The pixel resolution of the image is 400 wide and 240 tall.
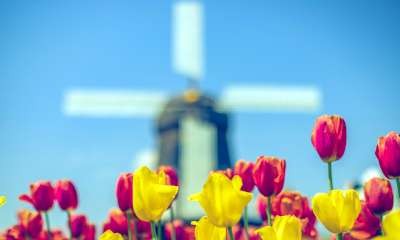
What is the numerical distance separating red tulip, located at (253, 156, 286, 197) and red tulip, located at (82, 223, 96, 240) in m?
0.83

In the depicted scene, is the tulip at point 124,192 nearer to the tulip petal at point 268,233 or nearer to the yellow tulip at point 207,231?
the yellow tulip at point 207,231

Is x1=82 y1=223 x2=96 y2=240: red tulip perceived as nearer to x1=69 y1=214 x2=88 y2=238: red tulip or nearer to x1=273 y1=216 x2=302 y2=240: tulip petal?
x1=69 y1=214 x2=88 y2=238: red tulip

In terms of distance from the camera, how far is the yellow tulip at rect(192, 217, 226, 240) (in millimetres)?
1859

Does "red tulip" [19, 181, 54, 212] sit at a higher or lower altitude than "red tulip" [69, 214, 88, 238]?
higher

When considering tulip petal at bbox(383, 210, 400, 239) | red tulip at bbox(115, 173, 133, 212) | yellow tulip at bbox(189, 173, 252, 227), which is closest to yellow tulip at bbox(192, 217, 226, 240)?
yellow tulip at bbox(189, 173, 252, 227)

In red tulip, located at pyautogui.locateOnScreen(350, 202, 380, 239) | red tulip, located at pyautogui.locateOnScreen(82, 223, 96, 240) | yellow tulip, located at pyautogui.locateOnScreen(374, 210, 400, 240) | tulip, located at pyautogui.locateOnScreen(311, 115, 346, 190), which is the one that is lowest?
red tulip, located at pyautogui.locateOnScreen(82, 223, 96, 240)

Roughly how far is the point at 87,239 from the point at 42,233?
19 cm

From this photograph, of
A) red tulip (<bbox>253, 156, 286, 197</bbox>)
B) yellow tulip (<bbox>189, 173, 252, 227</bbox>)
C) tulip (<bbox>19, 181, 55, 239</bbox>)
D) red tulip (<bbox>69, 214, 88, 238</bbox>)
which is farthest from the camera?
red tulip (<bbox>69, 214, 88, 238</bbox>)

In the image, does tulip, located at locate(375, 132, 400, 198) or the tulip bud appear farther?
the tulip bud

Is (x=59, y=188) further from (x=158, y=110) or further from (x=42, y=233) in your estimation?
(x=158, y=110)

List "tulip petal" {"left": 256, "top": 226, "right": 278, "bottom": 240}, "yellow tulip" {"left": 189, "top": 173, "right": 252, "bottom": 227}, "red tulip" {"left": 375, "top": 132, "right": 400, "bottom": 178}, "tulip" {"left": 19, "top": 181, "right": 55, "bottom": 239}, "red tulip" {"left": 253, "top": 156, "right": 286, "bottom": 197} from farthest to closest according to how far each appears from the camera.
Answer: "tulip" {"left": 19, "top": 181, "right": 55, "bottom": 239}
"red tulip" {"left": 253, "top": 156, "right": 286, "bottom": 197}
"red tulip" {"left": 375, "top": 132, "right": 400, "bottom": 178}
"yellow tulip" {"left": 189, "top": 173, "right": 252, "bottom": 227}
"tulip petal" {"left": 256, "top": 226, "right": 278, "bottom": 240}

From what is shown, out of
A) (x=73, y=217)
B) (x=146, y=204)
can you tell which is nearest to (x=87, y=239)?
(x=73, y=217)

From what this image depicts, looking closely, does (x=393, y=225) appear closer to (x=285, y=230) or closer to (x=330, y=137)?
(x=285, y=230)

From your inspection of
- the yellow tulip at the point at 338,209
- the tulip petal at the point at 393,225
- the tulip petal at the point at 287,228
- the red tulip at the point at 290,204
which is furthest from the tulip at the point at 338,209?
the tulip petal at the point at 393,225
